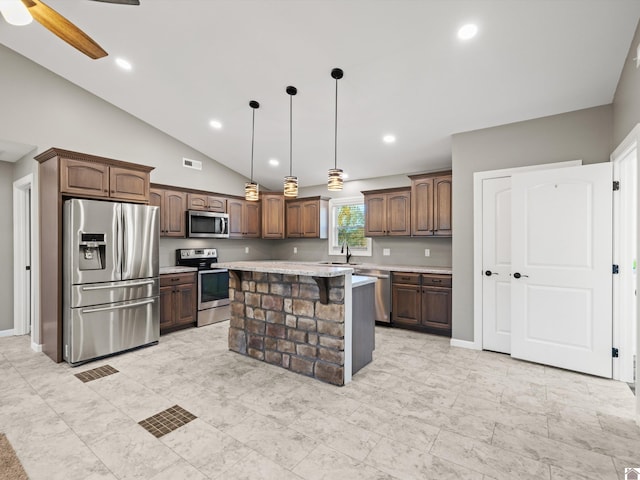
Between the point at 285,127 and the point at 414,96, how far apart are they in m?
1.93

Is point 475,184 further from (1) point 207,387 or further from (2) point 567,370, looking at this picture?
(1) point 207,387

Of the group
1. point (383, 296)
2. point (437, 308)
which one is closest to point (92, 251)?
point (383, 296)

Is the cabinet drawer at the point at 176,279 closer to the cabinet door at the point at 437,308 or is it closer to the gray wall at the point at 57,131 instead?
the gray wall at the point at 57,131

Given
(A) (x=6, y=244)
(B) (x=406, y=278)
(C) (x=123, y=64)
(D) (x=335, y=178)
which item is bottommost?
(B) (x=406, y=278)

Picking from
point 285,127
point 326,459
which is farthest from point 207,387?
point 285,127

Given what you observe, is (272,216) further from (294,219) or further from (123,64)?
(123,64)

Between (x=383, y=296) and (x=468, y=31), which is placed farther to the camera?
(x=383, y=296)

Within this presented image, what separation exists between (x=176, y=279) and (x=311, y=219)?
2.73m

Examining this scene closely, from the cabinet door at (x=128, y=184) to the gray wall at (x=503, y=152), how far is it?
4043mm

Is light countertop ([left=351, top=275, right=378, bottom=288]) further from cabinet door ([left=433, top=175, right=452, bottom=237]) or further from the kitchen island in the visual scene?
cabinet door ([left=433, top=175, right=452, bottom=237])

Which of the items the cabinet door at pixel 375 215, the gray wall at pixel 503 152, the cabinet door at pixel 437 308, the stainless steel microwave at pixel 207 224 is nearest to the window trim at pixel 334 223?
the cabinet door at pixel 375 215

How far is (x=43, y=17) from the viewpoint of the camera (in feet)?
6.59

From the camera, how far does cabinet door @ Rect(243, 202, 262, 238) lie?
247 inches

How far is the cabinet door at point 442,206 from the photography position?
4.50 meters
